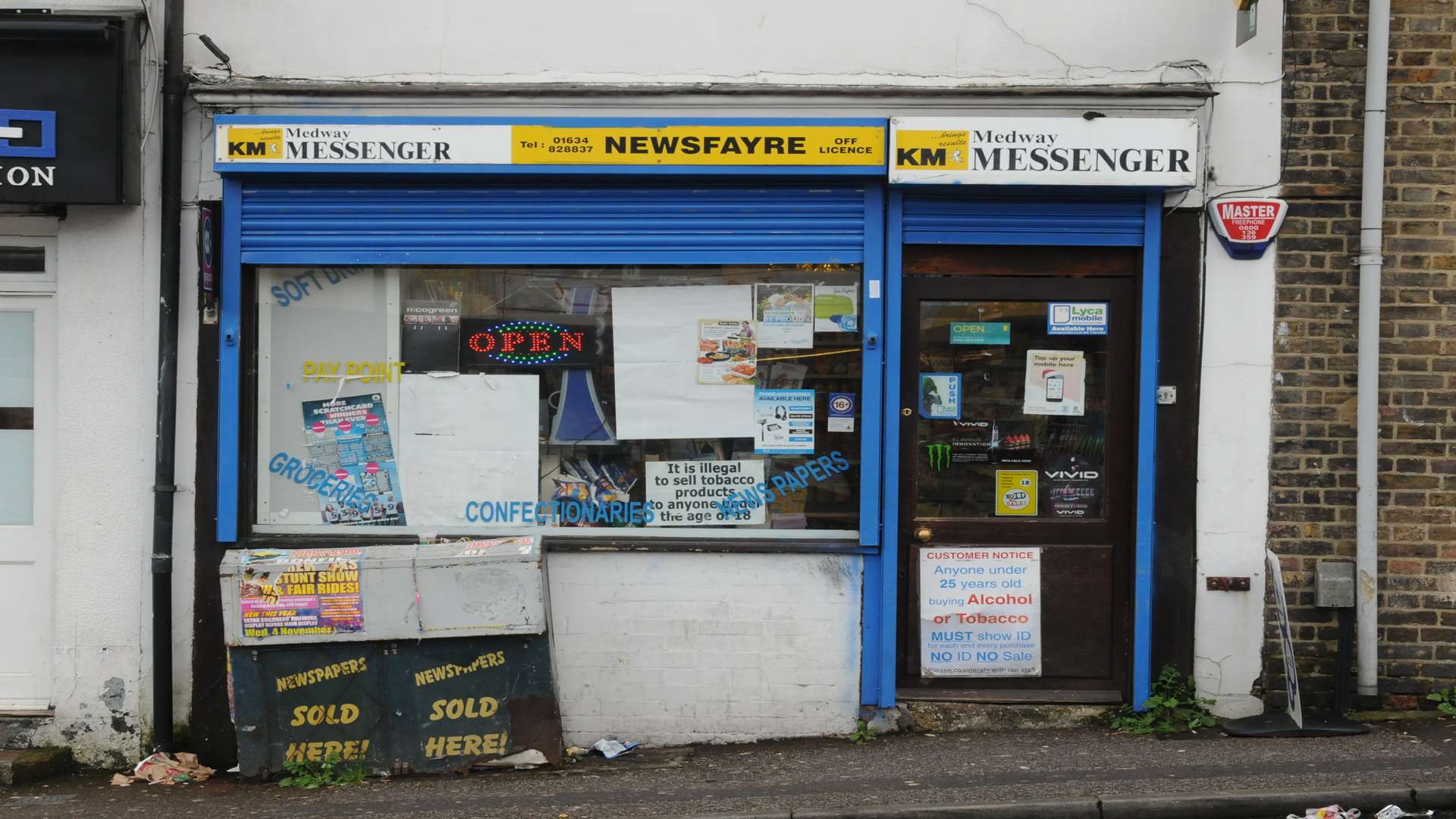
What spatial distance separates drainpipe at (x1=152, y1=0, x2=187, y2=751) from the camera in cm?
580

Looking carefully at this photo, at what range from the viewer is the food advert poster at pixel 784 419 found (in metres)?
6.08

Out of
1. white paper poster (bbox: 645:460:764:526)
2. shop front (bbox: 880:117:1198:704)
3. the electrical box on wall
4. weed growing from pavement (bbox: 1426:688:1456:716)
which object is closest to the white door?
white paper poster (bbox: 645:460:764:526)

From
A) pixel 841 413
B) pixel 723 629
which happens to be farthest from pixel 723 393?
pixel 723 629

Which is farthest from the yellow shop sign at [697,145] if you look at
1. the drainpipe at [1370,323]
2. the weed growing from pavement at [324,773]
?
the weed growing from pavement at [324,773]

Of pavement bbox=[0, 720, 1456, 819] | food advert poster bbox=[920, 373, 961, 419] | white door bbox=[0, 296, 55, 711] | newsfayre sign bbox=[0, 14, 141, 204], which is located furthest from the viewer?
food advert poster bbox=[920, 373, 961, 419]

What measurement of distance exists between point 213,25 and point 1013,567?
5.03 meters

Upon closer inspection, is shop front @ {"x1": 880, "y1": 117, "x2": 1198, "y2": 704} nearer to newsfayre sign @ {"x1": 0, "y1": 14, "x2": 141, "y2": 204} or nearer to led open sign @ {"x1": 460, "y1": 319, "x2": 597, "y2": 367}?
led open sign @ {"x1": 460, "y1": 319, "x2": 597, "y2": 367}

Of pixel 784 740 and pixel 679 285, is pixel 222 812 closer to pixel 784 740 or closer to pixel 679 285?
pixel 784 740

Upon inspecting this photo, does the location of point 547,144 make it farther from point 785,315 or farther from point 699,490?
point 699,490

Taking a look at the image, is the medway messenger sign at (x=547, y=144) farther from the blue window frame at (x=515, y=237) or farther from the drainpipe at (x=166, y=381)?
the drainpipe at (x=166, y=381)

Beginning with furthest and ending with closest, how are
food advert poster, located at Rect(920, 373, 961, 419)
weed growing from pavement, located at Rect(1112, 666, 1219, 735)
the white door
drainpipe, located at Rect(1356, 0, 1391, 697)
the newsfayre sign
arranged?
food advert poster, located at Rect(920, 373, 961, 419), the white door, weed growing from pavement, located at Rect(1112, 666, 1219, 735), drainpipe, located at Rect(1356, 0, 1391, 697), the newsfayre sign

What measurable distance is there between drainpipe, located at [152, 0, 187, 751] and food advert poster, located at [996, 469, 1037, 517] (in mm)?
4286

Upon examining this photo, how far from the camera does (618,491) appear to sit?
20.1 feet

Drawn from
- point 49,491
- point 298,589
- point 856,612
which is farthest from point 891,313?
point 49,491
